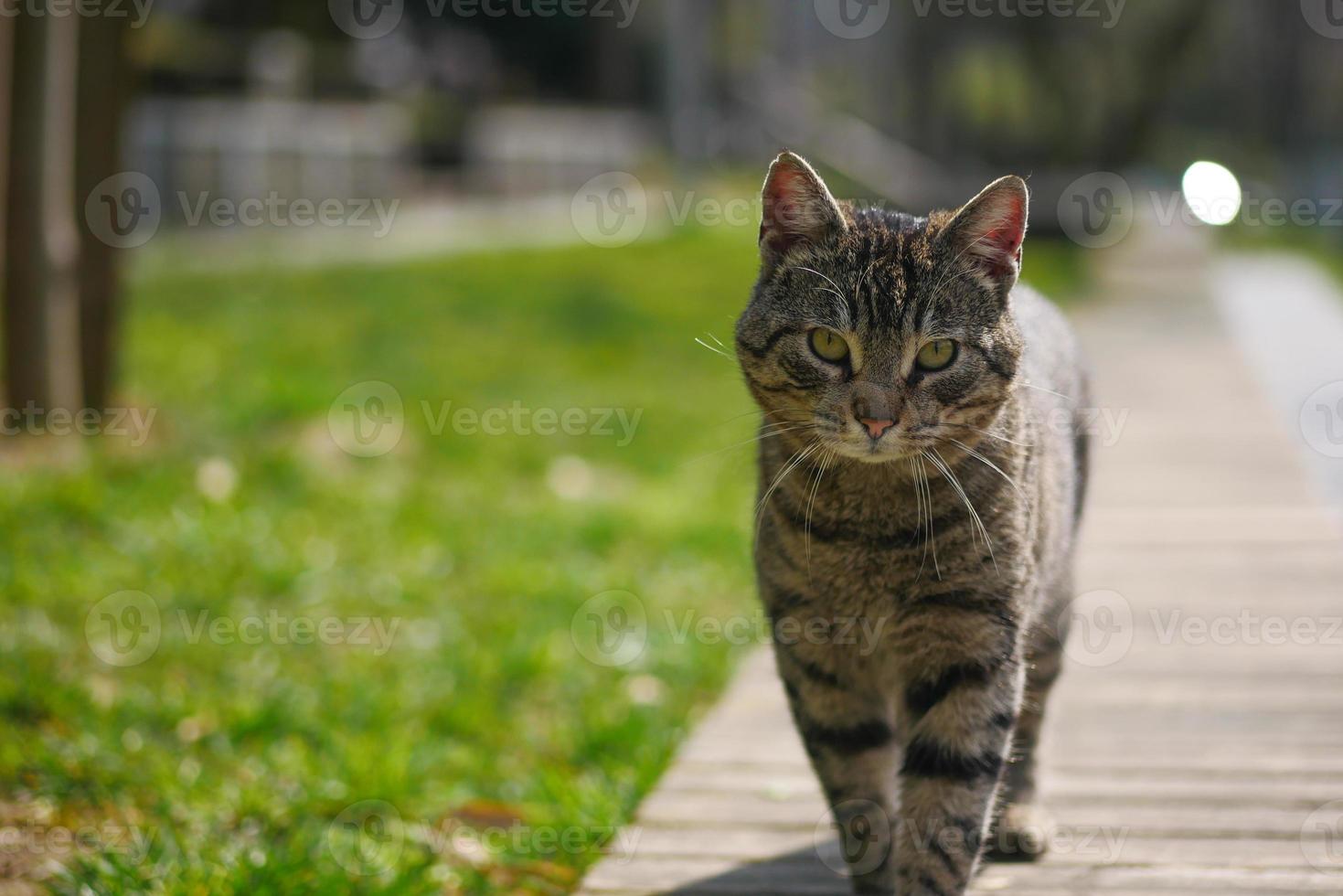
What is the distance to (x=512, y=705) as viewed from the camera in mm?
4027

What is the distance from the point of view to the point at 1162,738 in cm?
324

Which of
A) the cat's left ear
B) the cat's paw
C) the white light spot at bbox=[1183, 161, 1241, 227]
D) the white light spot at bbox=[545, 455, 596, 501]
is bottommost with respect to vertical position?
the white light spot at bbox=[545, 455, 596, 501]

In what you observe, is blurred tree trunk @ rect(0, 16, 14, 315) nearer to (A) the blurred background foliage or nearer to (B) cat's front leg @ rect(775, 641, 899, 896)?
(A) the blurred background foliage

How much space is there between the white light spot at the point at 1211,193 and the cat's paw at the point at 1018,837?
130cm

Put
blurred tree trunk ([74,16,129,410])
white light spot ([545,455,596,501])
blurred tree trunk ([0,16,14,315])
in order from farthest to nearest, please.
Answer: white light spot ([545,455,596,501]), blurred tree trunk ([74,16,129,410]), blurred tree trunk ([0,16,14,315])

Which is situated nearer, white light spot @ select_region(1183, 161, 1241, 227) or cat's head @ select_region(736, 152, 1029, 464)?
cat's head @ select_region(736, 152, 1029, 464)

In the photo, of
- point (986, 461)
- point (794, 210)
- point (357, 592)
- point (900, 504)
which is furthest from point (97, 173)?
point (986, 461)

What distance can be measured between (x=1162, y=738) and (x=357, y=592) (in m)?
2.68

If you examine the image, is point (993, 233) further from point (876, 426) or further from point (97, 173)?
point (97, 173)

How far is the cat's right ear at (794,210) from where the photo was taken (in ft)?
8.05

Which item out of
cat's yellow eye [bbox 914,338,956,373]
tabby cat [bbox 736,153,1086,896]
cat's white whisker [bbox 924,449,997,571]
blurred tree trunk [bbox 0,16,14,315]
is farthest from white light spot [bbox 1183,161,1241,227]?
blurred tree trunk [bbox 0,16,14,315]

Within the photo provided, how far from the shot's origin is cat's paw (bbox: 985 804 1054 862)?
8.86ft

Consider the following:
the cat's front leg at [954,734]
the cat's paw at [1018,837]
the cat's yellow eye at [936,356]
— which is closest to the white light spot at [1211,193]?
the cat's yellow eye at [936,356]

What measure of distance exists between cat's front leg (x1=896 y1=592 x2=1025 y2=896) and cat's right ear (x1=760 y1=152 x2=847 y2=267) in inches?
27.7
